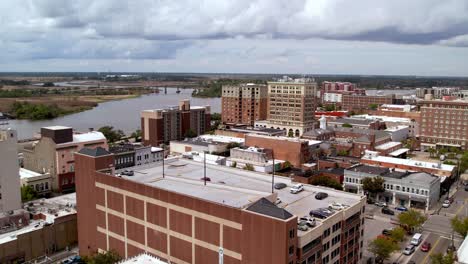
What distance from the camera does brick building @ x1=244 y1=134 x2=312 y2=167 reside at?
56.7 meters

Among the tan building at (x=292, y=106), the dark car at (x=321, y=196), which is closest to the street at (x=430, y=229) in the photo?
the dark car at (x=321, y=196)

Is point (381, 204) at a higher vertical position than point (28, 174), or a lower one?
lower

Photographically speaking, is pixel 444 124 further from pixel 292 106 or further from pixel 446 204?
pixel 446 204

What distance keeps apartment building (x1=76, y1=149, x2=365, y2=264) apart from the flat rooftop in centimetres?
6

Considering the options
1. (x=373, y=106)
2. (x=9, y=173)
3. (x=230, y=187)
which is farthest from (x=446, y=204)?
(x=373, y=106)

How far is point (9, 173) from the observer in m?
34.2

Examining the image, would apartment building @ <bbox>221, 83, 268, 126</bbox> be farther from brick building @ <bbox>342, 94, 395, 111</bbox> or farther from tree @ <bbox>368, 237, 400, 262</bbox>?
tree @ <bbox>368, 237, 400, 262</bbox>

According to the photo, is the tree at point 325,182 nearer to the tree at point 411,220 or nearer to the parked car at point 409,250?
the tree at point 411,220

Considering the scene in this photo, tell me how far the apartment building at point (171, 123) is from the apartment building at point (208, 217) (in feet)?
134

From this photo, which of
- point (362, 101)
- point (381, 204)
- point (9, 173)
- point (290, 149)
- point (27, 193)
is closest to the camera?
point (9, 173)

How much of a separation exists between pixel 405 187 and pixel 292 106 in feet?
139

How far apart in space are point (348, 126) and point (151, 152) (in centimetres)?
4476

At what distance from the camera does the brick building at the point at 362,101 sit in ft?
414

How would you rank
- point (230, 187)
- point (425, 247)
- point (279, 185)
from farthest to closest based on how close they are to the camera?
point (425, 247) → point (279, 185) → point (230, 187)
